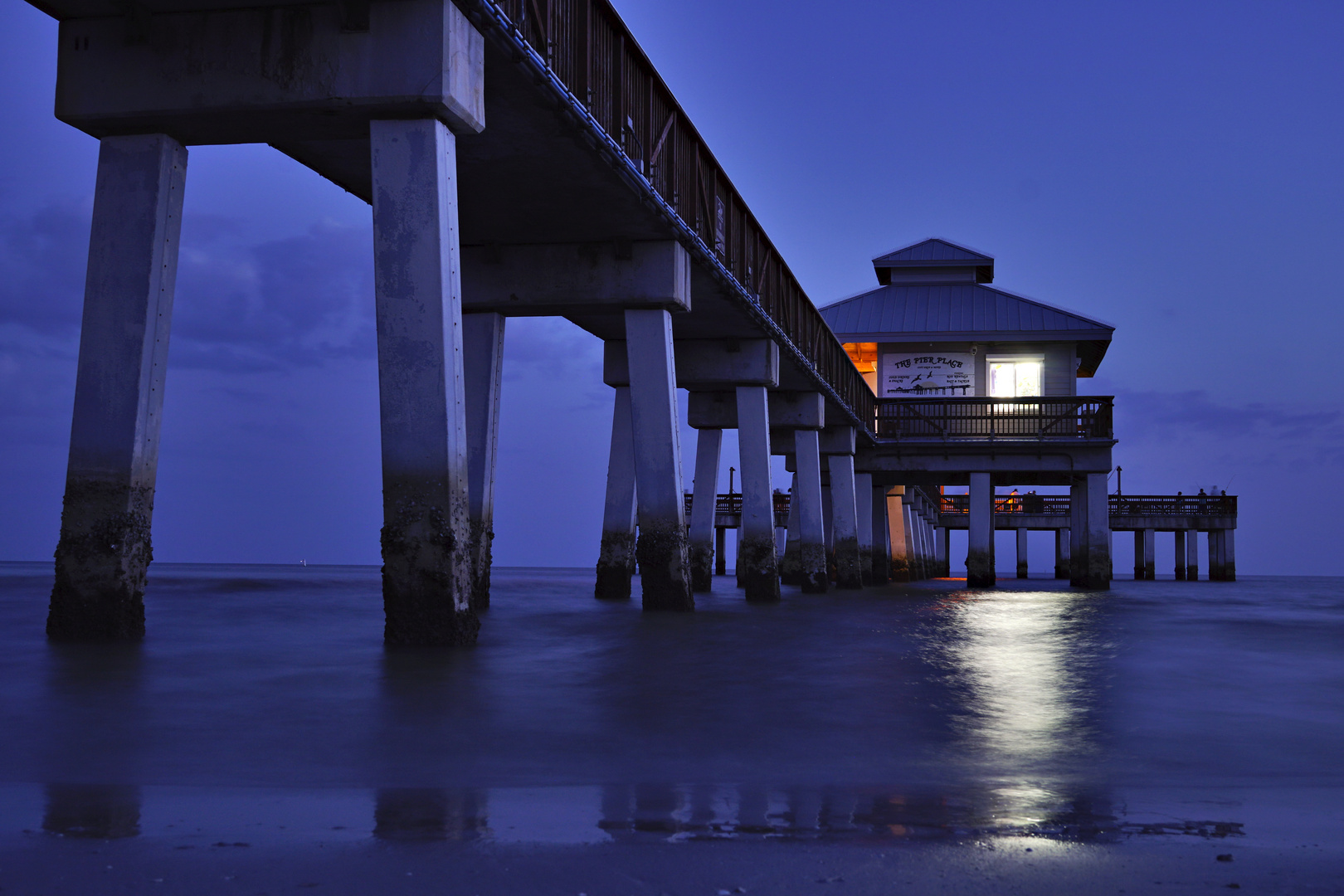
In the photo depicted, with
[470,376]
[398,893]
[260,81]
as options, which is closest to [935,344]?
[470,376]

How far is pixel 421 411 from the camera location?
8977mm

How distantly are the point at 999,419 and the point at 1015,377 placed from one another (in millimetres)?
6635

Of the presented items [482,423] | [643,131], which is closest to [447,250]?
[643,131]

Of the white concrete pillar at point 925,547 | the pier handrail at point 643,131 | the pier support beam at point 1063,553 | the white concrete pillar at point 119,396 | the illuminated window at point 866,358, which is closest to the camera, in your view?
the white concrete pillar at point 119,396

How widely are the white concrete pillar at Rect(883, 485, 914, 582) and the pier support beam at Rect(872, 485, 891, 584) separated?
4.48 m

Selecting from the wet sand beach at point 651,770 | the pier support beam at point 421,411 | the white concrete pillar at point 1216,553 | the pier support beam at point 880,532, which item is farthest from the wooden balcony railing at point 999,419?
the white concrete pillar at point 1216,553

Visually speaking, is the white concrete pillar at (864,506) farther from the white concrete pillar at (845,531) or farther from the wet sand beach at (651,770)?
the wet sand beach at (651,770)

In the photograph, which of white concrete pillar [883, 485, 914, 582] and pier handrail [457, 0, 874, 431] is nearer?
pier handrail [457, 0, 874, 431]

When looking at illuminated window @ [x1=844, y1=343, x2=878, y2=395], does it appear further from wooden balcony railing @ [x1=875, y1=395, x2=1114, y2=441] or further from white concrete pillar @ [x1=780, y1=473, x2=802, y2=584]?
white concrete pillar @ [x1=780, y1=473, x2=802, y2=584]

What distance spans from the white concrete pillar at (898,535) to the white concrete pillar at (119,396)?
40010mm

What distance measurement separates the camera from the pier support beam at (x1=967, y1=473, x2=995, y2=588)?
1390 inches

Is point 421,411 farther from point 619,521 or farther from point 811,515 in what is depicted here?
point 811,515

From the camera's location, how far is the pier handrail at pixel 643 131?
10.6 meters

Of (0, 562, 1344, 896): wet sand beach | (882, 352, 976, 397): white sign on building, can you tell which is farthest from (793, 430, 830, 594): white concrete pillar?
(0, 562, 1344, 896): wet sand beach
